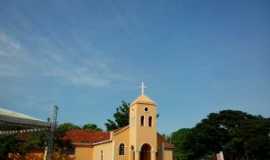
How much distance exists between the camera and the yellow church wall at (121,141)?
33156 mm

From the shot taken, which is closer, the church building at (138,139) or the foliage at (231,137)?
the church building at (138,139)

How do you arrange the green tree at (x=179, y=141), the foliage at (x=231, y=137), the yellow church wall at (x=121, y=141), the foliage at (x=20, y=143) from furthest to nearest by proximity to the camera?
1. the green tree at (x=179, y=141)
2. the foliage at (x=231, y=137)
3. the yellow church wall at (x=121, y=141)
4. the foliage at (x=20, y=143)

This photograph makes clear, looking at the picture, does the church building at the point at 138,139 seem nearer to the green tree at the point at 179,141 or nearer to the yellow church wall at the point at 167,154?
the yellow church wall at the point at 167,154

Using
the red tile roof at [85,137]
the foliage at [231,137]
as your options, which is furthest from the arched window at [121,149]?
the foliage at [231,137]

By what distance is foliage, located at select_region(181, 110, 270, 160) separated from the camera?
48188 mm

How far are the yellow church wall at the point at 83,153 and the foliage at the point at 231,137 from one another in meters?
21.6

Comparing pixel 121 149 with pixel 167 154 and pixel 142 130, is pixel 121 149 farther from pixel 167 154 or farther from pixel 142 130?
pixel 167 154

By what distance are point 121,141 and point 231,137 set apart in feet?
78.8

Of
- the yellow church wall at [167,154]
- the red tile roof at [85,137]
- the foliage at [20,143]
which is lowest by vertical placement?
the yellow church wall at [167,154]

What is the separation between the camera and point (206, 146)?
5300 cm

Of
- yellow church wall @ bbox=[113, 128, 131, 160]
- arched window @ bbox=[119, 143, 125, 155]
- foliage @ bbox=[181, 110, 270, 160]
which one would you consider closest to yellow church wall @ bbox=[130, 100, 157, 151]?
yellow church wall @ bbox=[113, 128, 131, 160]

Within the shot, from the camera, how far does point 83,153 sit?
37.5 metres

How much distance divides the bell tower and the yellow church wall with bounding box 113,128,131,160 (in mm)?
452

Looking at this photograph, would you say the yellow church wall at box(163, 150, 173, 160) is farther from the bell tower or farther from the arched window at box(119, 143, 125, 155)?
the arched window at box(119, 143, 125, 155)
